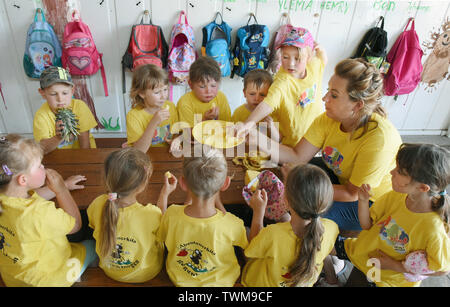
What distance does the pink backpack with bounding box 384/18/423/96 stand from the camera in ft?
11.5

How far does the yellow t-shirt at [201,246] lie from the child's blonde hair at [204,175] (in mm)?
124

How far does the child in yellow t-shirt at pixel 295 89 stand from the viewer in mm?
2152

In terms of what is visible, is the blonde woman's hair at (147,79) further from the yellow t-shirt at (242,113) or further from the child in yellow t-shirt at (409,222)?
the child in yellow t-shirt at (409,222)

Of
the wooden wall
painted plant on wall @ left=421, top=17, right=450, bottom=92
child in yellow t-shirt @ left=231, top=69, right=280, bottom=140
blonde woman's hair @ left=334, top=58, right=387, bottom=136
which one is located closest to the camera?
blonde woman's hair @ left=334, top=58, right=387, bottom=136

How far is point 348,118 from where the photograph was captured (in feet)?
5.80

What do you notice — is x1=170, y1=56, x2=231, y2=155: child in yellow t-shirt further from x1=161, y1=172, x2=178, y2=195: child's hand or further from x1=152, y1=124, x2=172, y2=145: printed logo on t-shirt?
x1=161, y1=172, x2=178, y2=195: child's hand

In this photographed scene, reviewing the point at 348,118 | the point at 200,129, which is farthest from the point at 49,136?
the point at 348,118

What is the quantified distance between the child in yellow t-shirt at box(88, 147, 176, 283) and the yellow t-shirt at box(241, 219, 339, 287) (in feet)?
1.52

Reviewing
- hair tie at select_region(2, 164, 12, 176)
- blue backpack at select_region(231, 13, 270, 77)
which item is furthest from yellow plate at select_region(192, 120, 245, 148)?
blue backpack at select_region(231, 13, 270, 77)

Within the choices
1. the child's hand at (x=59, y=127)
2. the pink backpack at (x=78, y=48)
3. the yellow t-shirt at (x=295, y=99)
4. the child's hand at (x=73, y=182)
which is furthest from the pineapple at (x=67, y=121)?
the yellow t-shirt at (x=295, y=99)

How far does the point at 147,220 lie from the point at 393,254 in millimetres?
1149

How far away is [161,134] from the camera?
239 cm

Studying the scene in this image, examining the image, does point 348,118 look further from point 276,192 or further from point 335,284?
point 335,284

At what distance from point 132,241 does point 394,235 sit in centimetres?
120
